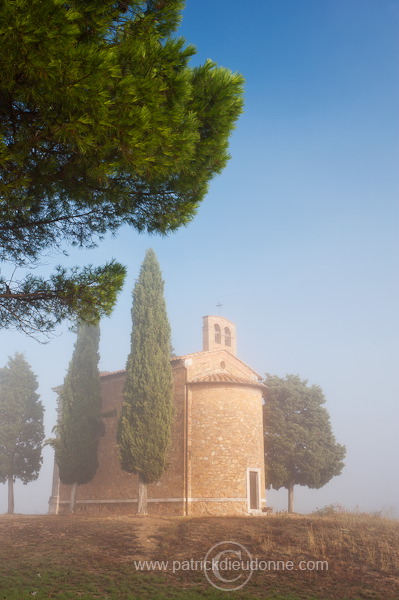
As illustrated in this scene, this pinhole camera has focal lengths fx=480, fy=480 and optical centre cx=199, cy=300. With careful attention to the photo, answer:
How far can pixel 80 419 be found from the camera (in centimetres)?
2569

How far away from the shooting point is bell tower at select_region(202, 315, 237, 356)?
92.1 feet

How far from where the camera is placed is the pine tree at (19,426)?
30.1 m

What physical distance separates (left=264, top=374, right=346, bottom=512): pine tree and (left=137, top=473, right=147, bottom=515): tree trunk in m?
9.98

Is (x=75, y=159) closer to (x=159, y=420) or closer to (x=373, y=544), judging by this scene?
(x=373, y=544)

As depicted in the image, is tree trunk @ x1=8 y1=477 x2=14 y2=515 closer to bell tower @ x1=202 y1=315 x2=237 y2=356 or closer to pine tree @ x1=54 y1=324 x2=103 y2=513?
pine tree @ x1=54 y1=324 x2=103 y2=513

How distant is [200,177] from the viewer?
8.95 m

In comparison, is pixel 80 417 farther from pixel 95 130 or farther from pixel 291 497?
pixel 95 130

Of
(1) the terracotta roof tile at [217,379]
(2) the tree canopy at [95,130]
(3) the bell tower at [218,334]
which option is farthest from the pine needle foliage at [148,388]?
Result: (2) the tree canopy at [95,130]

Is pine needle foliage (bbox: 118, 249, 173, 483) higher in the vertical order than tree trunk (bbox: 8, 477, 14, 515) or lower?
higher

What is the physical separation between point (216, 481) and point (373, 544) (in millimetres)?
8385

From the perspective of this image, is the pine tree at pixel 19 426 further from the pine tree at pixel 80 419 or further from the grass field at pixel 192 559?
the grass field at pixel 192 559

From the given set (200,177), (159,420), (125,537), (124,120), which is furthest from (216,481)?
(124,120)

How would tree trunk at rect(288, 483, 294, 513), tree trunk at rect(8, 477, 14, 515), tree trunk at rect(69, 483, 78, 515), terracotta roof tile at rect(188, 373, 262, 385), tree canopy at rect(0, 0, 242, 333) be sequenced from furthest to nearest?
1. tree trunk at rect(288, 483, 294, 513)
2. tree trunk at rect(8, 477, 14, 515)
3. tree trunk at rect(69, 483, 78, 515)
4. terracotta roof tile at rect(188, 373, 262, 385)
5. tree canopy at rect(0, 0, 242, 333)

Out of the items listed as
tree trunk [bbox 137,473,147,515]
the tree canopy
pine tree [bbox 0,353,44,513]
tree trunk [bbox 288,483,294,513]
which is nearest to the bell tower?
tree trunk [bbox 137,473,147,515]
